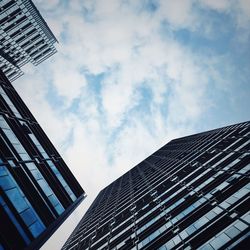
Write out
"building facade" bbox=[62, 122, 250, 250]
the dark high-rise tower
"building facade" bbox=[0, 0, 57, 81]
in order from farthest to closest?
"building facade" bbox=[0, 0, 57, 81] < the dark high-rise tower < "building facade" bbox=[62, 122, 250, 250]

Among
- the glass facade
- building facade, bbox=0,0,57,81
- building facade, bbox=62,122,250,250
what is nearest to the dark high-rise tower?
the glass facade

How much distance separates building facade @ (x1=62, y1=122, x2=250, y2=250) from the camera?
19.5 meters

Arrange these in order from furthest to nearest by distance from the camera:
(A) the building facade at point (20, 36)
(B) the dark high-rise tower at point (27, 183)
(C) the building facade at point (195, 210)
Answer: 1. (A) the building facade at point (20, 36)
2. (B) the dark high-rise tower at point (27, 183)
3. (C) the building facade at point (195, 210)

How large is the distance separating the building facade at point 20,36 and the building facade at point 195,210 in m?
45.9

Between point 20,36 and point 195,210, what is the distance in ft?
192

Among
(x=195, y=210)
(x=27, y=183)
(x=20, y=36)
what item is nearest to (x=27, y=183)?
(x=27, y=183)

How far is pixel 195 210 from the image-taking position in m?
24.7

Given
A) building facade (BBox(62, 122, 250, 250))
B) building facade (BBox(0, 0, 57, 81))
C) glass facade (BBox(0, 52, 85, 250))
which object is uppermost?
building facade (BBox(0, 0, 57, 81))

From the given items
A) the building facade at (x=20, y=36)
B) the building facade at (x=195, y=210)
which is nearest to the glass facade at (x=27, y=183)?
the building facade at (x=195, y=210)

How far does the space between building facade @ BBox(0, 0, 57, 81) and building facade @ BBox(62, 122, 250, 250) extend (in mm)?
45912

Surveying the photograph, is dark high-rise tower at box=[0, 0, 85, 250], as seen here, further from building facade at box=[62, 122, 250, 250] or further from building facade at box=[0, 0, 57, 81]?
building facade at box=[0, 0, 57, 81]

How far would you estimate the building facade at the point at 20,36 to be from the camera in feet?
189

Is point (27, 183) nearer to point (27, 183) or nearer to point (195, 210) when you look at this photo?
point (27, 183)

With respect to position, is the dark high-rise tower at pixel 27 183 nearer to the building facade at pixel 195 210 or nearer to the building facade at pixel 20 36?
the building facade at pixel 195 210
